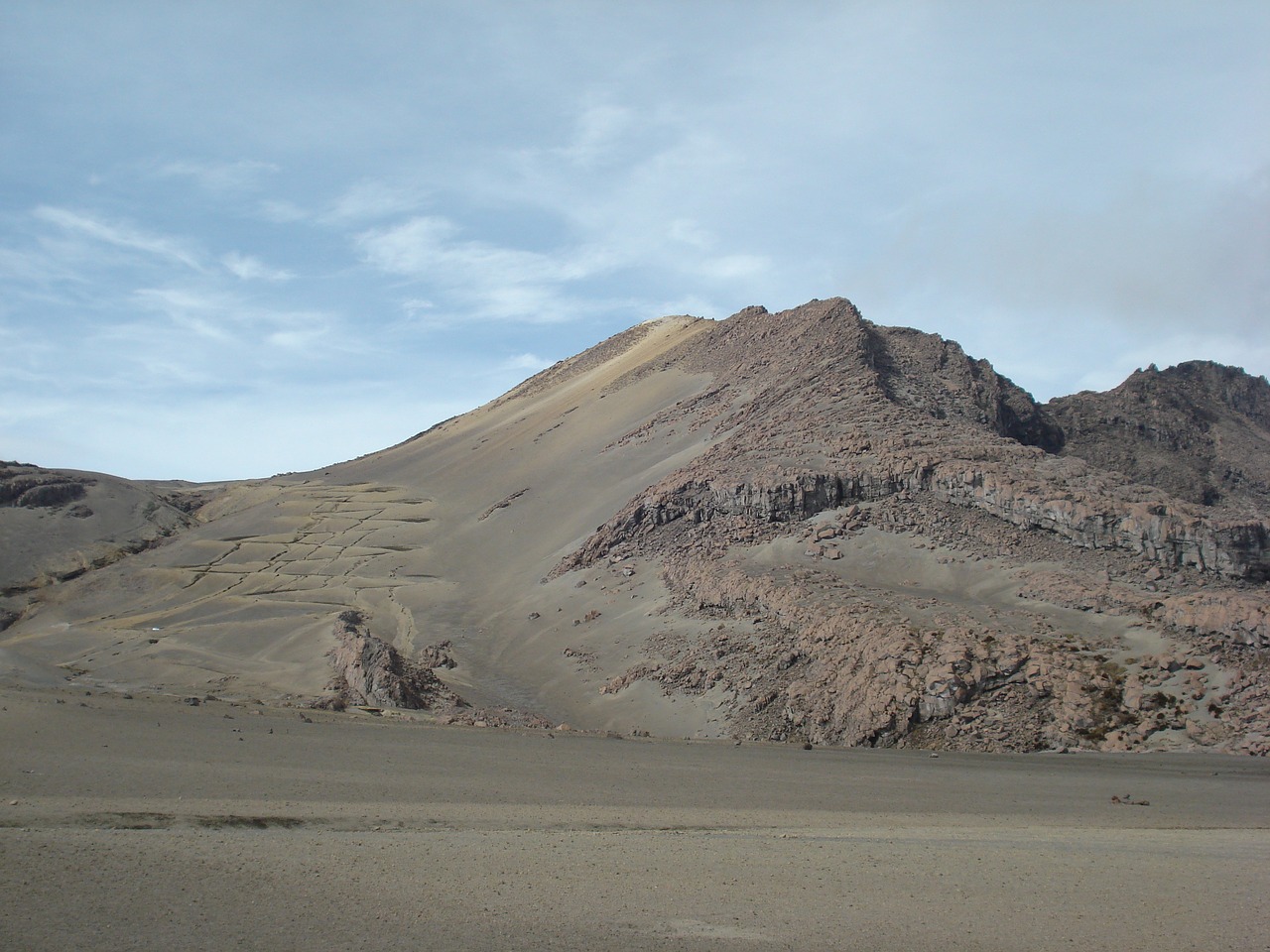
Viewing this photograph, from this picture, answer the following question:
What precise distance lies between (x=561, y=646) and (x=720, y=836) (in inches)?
746

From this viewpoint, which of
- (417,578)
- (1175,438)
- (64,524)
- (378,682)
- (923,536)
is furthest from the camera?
(1175,438)

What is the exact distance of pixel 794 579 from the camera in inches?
1039

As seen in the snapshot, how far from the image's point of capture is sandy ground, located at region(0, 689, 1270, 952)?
790 cm

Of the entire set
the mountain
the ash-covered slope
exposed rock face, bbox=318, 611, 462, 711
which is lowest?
exposed rock face, bbox=318, 611, 462, 711

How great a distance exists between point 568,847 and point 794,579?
16.9 m

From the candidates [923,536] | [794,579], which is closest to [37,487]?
[794,579]

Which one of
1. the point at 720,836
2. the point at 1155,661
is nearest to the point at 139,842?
the point at 720,836

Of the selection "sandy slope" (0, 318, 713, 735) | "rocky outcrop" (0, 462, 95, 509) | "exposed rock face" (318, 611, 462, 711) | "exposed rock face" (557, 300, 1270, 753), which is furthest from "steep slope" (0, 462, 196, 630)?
"exposed rock face" (557, 300, 1270, 753)

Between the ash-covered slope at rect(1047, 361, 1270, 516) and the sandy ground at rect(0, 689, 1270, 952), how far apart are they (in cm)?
3717

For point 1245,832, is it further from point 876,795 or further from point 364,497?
point 364,497

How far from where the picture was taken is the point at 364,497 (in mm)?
59812

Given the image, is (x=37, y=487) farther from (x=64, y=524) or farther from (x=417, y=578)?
(x=417, y=578)

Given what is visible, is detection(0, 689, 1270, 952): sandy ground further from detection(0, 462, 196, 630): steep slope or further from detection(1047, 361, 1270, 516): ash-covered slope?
detection(1047, 361, 1270, 516): ash-covered slope

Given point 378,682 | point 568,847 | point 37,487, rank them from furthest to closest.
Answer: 1. point 37,487
2. point 378,682
3. point 568,847
